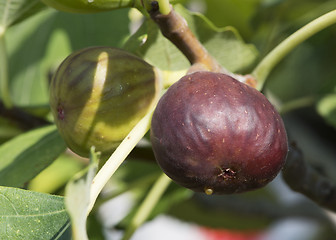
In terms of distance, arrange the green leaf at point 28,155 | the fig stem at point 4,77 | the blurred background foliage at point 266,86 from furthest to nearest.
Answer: the blurred background foliage at point 266,86
the fig stem at point 4,77
the green leaf at point 28,155

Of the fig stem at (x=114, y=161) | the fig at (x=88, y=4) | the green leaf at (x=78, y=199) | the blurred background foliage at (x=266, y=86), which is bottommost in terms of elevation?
the blurred background foliage at (x=266, y=86)

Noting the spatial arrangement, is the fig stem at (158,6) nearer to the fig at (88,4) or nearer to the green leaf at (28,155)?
the fig at (88,4)

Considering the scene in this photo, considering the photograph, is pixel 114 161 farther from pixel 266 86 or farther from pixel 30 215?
pixel 266 86

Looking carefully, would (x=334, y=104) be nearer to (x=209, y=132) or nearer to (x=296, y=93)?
(x=296, y=93)

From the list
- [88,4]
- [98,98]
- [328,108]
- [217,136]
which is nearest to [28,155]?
[98,98]

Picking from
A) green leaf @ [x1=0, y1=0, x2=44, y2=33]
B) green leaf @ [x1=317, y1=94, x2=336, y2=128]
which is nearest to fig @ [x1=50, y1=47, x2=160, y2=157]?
green leaf @ [x1=0, y1=0, x2=44, y2=33]

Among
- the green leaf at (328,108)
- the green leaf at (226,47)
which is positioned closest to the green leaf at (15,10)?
the green leaf at (226,47)
